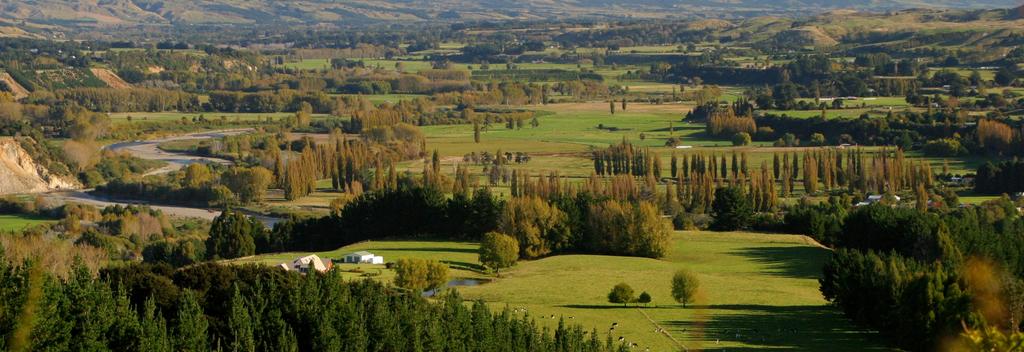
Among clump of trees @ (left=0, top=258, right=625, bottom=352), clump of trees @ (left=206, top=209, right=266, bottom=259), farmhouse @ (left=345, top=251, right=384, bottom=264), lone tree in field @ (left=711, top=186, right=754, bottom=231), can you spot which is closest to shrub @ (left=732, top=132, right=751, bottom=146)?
lone tree in field @ (left=711, top=186, right=754, bottom=231)

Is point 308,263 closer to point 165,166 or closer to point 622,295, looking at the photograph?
point 622,295

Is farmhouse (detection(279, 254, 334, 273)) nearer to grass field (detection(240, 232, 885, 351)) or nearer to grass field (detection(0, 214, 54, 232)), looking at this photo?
grass field (detection(240, 232, 885, 351))

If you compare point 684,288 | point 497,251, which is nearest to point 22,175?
point 497,251

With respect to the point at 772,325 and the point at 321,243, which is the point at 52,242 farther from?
the point at 772,325

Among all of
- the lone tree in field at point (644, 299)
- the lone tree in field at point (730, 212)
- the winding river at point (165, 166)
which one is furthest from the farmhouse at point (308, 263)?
the lone tree in field at point (730, 212)

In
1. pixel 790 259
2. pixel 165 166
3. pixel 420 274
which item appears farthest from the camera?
pixel 165 166

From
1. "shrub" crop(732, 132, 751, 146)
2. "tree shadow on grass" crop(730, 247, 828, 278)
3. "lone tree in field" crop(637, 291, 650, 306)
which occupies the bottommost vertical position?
"shrub" crop(732, 132, 751, 146)

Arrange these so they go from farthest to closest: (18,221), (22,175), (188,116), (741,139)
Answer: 1. (188,116)
2. (741,139)
3. (22,175)
4. (18,221)
